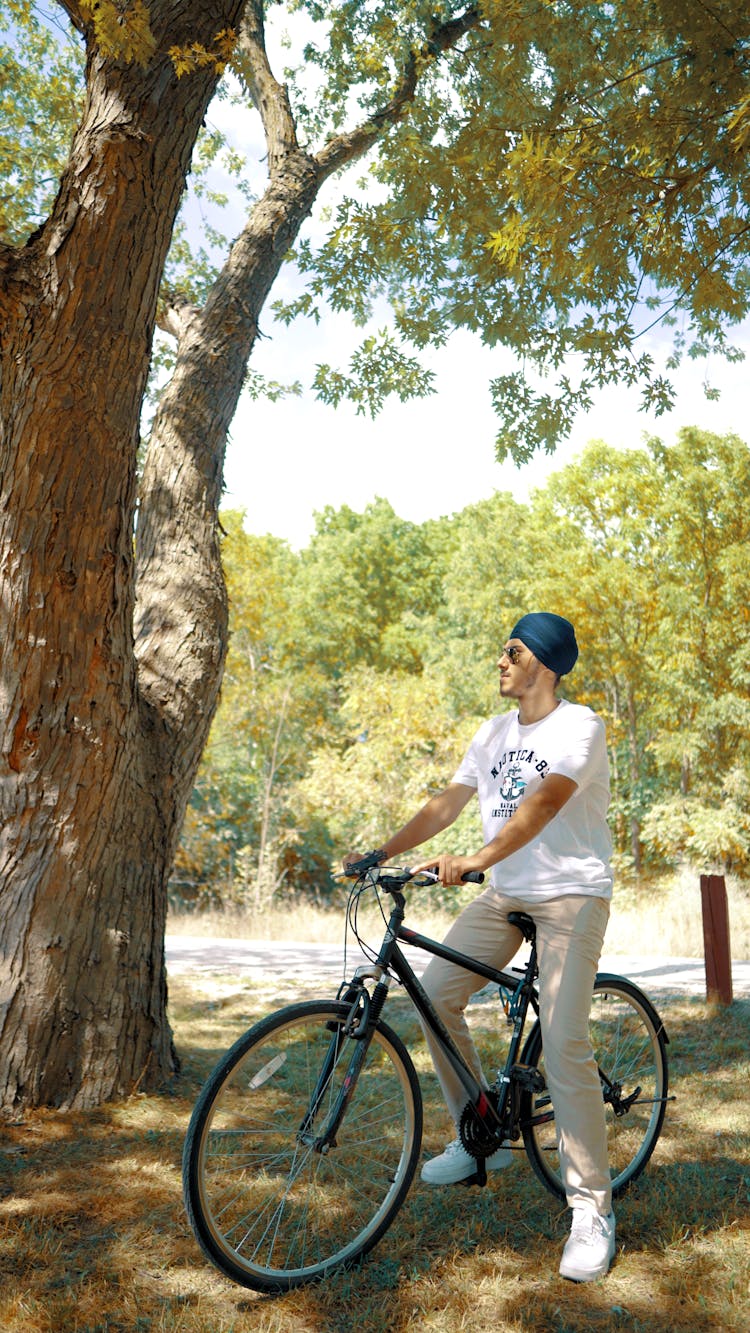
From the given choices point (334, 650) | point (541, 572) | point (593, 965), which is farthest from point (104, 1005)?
point (334, 650)

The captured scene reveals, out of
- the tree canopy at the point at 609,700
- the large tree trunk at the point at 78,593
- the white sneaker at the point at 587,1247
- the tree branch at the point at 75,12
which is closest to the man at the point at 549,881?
the white sneaker at the point at 587,1247

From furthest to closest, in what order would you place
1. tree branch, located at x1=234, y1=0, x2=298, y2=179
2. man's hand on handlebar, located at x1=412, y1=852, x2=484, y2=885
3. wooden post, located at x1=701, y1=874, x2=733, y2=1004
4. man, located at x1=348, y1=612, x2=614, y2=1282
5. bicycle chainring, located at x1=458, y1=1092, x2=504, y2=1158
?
tree branch, located at x1=234, y1=0, x2=298, y2=179, wooden post, located at x1=701, y1=874, x2=733, y2=1004, bicycle chainring, located at x1=458, y1=1092, x2=504, y2=1158, man, located at x1=348, y1=612, x2=614, y2=1282, man's hand on handlebar, located at x1=412, y1=852, x2=484, y2=885

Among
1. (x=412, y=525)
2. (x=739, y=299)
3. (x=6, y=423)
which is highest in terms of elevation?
(x=412, y=525)

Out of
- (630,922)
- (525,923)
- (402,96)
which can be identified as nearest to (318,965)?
(630,922)

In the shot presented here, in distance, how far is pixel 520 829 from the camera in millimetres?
3127

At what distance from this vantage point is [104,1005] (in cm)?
470

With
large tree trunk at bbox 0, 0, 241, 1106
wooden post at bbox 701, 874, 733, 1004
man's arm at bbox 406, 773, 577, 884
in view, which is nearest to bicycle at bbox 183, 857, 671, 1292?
man's arm at bbox 406, 773, 577, 884

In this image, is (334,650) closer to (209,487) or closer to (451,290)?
(451,290)

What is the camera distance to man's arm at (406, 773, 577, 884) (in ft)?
9.89

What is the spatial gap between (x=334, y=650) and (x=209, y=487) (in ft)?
91.4

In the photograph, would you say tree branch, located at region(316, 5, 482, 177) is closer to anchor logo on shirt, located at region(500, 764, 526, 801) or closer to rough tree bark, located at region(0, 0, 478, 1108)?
rough tree bark, located at region(0, 0, 478, 1108)

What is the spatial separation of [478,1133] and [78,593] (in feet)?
8.75

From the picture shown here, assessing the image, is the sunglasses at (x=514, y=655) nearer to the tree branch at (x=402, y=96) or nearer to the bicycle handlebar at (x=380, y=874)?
the bicycle handlebar at (x=380, y=874)

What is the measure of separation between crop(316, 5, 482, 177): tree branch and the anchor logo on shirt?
5717mm
